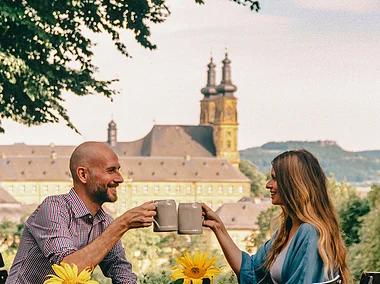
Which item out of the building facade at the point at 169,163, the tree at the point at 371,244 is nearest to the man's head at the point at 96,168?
the tree at the point at 371,244

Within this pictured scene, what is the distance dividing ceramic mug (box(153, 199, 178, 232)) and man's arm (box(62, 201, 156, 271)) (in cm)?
2

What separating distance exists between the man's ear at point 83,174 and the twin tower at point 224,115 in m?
103

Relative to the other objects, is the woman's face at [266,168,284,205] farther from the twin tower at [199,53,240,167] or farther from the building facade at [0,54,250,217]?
the twin tower at [199,53,240,167]

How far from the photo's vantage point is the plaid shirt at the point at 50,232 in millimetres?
2418

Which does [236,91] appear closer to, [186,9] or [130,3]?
[186,9]

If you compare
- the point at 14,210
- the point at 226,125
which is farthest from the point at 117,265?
the point at 226,125

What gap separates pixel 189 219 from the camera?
2.40 metres

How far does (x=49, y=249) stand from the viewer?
94.1 inches

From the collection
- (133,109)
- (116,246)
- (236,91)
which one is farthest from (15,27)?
(236,91)

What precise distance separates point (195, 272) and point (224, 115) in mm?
105312

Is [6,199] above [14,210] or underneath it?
above

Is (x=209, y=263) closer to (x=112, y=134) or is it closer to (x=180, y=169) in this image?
(x=180, y=169)

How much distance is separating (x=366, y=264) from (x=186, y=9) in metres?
80.4

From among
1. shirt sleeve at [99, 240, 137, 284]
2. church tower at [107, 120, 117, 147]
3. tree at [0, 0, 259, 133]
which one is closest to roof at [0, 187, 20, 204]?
church tower at [107, 120, 117, 147]
